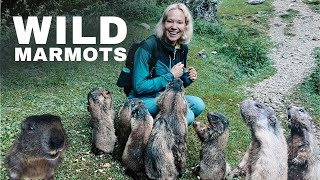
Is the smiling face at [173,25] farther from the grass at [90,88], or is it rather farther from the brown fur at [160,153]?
the grass at [90,88]

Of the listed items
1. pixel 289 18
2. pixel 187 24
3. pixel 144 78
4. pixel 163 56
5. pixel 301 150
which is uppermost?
pixel 187 24

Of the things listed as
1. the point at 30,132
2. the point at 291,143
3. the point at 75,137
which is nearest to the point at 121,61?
the point at 75,137

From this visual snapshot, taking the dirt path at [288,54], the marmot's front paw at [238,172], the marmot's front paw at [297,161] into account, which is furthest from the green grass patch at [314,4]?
the marmot's front paw at [297,161]

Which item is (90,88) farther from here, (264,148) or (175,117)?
(264,148)

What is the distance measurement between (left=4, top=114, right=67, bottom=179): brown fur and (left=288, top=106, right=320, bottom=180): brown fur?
7.84 ft

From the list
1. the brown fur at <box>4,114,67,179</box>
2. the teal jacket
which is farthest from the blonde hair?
the brown fur at <box>4,114,67,179</box>

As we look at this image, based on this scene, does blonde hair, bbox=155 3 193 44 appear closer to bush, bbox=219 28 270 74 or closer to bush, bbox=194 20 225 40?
bush, bbox=219 28 270 74

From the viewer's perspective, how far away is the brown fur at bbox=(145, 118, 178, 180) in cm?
485

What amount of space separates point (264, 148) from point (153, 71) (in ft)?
6.00

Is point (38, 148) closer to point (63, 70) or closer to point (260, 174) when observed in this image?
point (260, 174)

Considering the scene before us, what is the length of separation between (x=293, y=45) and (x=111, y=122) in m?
11.3

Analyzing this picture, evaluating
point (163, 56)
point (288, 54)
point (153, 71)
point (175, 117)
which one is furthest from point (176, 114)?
point (288, 54)

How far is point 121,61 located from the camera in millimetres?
10023

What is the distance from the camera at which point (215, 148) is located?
16.9 feet
